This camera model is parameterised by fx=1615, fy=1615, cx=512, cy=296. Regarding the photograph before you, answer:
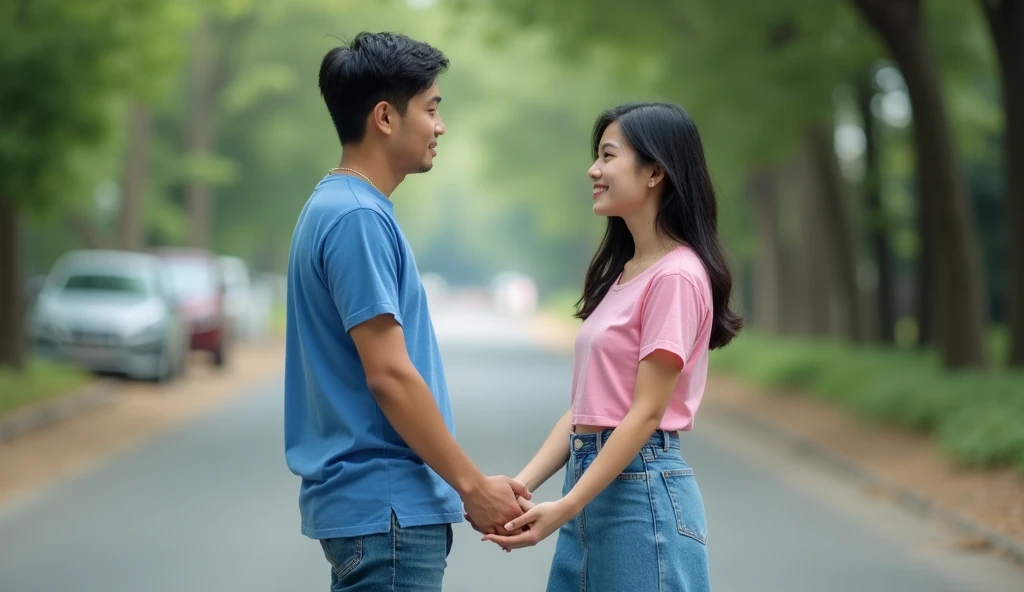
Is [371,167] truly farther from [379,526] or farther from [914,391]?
[914,391]

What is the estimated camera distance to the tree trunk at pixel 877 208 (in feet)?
74.0

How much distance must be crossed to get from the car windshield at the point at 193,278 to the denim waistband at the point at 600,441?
23531mm

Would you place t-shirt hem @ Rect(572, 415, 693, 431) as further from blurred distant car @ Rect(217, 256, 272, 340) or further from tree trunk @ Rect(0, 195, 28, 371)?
blurred distant car @ Rect(217, 256, 272, 340)

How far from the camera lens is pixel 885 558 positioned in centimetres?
934

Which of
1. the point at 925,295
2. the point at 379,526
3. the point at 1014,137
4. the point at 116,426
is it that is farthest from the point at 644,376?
the point at 925,295

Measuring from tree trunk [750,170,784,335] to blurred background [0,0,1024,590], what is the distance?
0.30 ft

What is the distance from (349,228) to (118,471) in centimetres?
1060

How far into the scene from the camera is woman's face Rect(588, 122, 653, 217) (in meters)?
3.82

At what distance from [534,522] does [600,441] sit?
0.27 meters

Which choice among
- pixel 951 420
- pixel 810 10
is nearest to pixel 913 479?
pixel 951 420

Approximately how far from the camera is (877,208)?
22.5 meters

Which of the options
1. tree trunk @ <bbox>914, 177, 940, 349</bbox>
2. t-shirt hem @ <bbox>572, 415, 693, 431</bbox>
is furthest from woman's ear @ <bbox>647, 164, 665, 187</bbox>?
tree trunk @ <bbox>914, 177, 940, 349</bbox>

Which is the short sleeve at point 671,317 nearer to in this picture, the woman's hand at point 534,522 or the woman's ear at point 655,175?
the woman's ear at point 655,175

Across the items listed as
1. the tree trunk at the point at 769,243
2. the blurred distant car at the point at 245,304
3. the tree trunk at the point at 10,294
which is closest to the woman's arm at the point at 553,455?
the tree trunk at the point at 10,294
